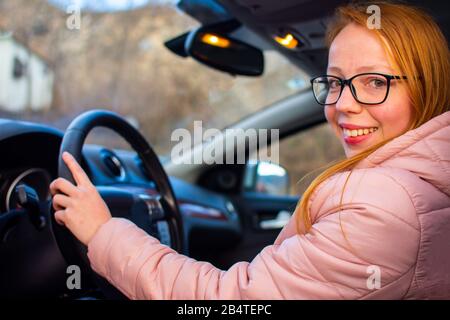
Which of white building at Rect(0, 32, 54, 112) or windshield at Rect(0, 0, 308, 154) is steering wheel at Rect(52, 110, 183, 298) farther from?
windshield at Rect(0, 0, 308, 154)

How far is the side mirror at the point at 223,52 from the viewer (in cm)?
196

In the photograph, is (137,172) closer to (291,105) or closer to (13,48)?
(291,105)

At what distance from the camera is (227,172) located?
9.78 feet

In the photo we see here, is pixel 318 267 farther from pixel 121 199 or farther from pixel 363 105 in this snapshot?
pixel 121 199

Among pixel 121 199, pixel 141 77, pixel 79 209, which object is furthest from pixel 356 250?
pixel 141 77

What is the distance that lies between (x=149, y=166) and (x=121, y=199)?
366 mm

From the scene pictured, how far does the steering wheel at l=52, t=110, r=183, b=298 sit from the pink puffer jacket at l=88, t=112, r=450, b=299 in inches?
7.8

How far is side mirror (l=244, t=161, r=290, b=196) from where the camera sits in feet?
10.0

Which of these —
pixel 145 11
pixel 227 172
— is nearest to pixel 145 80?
pixel 145 11

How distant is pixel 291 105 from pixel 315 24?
896 mm

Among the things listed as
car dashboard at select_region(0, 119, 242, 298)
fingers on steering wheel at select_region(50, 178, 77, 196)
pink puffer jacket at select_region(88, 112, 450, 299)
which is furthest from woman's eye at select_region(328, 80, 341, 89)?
car dashboard at select_region(0, 119, 242, 298)

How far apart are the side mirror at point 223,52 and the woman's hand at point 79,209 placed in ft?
2.98

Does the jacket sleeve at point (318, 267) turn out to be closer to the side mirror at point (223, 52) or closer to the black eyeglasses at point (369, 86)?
the black eyeglasses at point (369, 86)

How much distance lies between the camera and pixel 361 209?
978 mm
